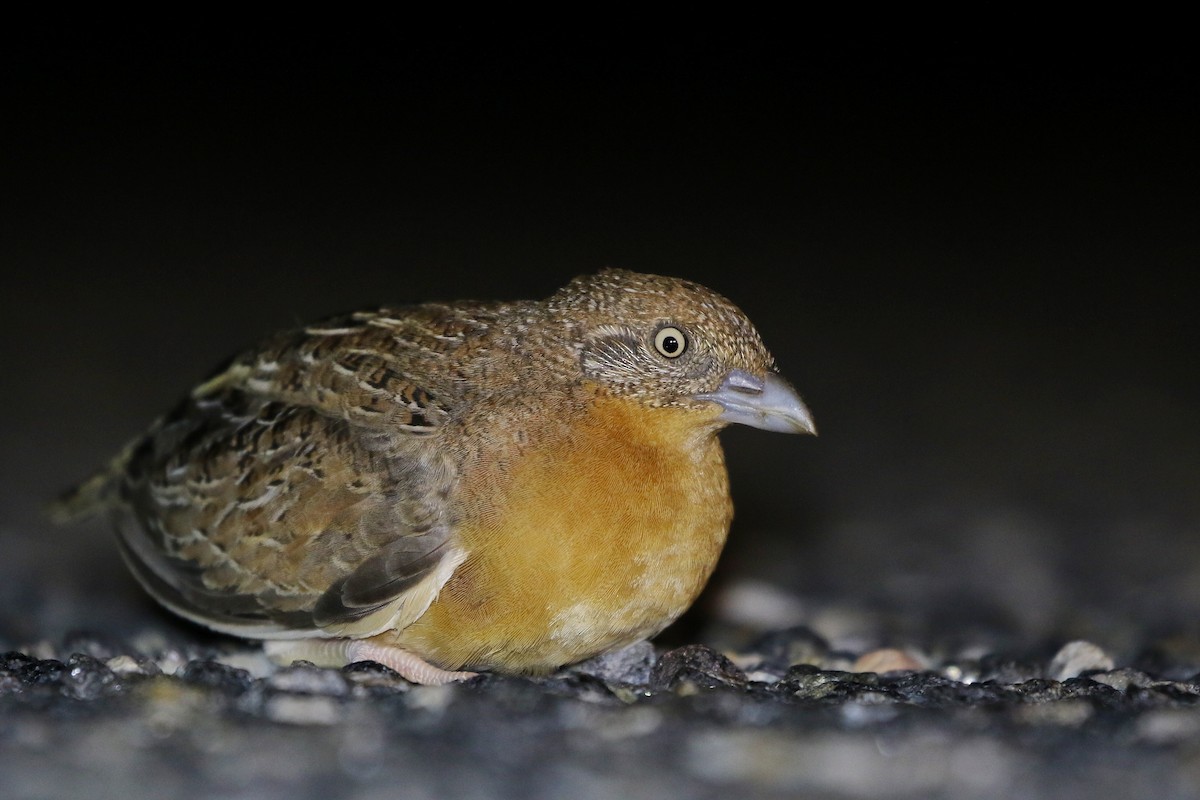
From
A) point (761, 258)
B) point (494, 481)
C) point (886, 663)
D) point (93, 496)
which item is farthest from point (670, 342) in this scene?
point (761, 258)

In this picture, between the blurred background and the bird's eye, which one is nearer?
the bird's eye

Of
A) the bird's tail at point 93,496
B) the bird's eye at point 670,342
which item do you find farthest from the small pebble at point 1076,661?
the bird's tail at point 93,496

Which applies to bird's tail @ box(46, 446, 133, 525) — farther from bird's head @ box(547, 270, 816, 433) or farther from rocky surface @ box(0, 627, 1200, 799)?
bird's head @ box(547, 270, 816, 433)

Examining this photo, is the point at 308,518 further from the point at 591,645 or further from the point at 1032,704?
the point at 1032,704

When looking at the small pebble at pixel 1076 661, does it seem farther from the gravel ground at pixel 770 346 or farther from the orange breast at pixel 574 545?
the orange breast at pixel 574 545

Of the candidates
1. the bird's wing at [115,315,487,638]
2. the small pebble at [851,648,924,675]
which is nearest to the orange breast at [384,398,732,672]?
the bird's wing at [115,315,487,638]

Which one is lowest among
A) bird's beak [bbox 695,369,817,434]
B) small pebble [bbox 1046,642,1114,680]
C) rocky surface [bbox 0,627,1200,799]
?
rocky surface [bbox 0,627,1200,799]

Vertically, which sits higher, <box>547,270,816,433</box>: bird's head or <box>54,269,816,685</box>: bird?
<box>547,270,816,433</box>: bird's head

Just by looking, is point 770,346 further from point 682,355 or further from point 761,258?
point 682,355
